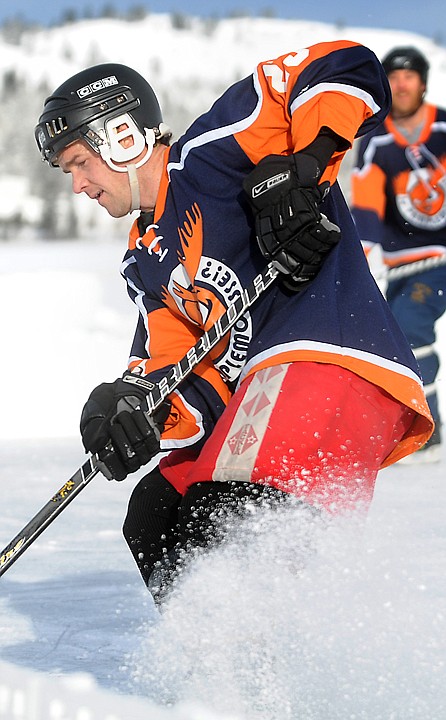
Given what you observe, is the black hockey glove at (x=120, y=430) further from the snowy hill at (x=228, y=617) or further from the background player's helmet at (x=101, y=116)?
the background player's helmet at (x=101, y=116)

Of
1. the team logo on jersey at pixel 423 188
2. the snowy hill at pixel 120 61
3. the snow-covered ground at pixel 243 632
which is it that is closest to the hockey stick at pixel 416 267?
the team logo on jersey at pixel 423 188

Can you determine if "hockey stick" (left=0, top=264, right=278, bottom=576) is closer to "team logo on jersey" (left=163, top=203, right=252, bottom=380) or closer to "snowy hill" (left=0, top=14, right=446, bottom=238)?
"team logo on jersey" (left=163, top=203, right=252, bottom=380)

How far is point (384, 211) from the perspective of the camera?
5047 millimetres

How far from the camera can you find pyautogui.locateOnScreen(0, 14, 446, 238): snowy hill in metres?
24.5

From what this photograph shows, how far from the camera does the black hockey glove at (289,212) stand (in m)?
1.93

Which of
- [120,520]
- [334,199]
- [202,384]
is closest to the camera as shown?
[334,199]

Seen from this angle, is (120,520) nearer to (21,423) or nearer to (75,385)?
(21,423)

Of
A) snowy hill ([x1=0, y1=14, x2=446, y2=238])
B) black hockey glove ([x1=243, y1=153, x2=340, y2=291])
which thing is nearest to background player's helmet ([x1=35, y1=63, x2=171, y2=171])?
black hockey glove ([x1=243, y1=153, x2=340, y2=291])

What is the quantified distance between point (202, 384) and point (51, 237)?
22.0 metres

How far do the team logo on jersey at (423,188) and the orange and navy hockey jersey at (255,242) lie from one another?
2864 millimetres

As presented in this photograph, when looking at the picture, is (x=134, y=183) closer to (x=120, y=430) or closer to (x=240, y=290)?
(x=240, y=290)

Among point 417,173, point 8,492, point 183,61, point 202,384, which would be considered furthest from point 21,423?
point 183,61

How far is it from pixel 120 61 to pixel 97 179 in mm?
39397

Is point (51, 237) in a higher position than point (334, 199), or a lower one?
lower
